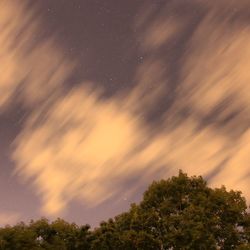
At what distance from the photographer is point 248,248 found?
5038 centimetres

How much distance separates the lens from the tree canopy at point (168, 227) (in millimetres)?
54031

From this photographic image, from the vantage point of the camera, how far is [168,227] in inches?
2186

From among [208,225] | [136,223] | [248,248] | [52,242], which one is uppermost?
[52,242]

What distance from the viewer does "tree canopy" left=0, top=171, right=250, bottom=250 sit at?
5403 cm

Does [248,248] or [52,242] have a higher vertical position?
[52,242]

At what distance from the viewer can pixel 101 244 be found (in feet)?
195

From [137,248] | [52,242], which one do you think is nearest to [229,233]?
[137,248]

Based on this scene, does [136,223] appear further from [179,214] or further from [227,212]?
[227,212]

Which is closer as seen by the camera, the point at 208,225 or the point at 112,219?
the point at 208,225

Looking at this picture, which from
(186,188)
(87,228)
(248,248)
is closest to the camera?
(248,248)

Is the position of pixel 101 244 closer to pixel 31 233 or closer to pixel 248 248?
pixel 31 233

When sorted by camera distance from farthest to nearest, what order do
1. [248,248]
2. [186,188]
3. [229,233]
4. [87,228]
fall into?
[87,228] < [186,188] < [229,233] < [248,248]

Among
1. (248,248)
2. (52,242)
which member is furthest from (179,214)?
(52,242)

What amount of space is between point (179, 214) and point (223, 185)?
21.8 feet
